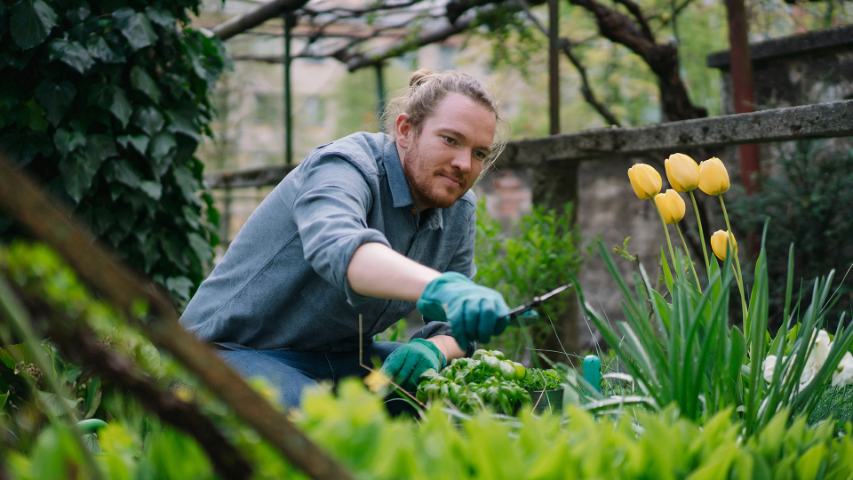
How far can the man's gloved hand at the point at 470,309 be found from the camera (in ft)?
4.21

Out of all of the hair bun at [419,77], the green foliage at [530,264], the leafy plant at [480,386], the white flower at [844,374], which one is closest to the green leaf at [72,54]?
the hair bun at [419,77]

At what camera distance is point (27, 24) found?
2971mm

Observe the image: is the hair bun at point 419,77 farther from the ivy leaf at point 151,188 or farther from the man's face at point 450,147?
the ivy leaf at point 151,188

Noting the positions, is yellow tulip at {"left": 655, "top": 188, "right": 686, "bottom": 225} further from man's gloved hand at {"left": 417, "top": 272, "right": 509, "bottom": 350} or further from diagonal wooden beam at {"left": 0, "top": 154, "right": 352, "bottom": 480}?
diagonal wooden beam at {"left": 0, "top": 154, "right": 352, "bottom": 480}

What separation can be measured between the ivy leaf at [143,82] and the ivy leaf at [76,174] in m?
0.36

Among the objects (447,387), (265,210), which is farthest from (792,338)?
(265,210)

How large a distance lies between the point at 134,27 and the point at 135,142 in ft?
1.41

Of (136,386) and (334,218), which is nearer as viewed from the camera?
(136,386)

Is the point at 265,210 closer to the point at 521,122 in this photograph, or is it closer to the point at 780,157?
the point at 780,157

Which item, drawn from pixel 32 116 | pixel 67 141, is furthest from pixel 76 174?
pixel 32 116

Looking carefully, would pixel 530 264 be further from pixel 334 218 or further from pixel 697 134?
pixel 334 218

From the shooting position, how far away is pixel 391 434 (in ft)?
2.85

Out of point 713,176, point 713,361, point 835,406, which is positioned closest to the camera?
point 713,361

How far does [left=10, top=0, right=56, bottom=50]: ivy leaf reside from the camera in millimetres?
2963
